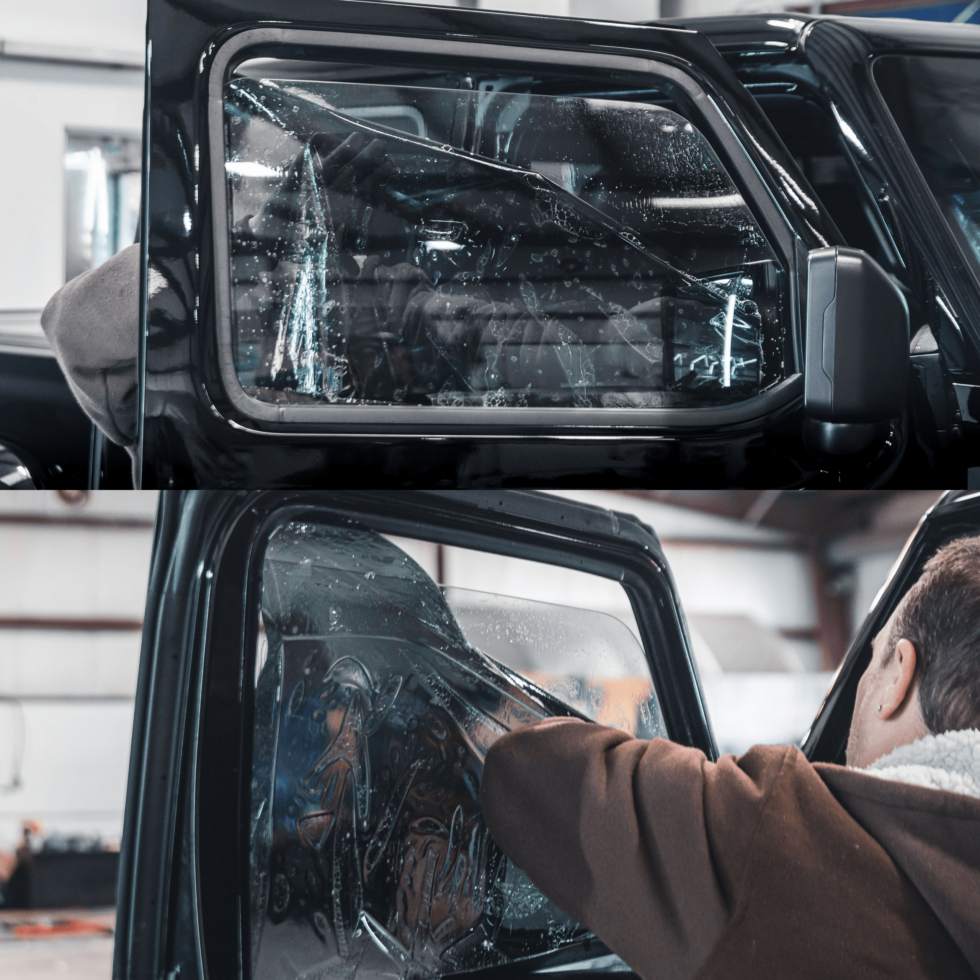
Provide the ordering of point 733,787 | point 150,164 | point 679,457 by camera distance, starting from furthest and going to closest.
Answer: point 679,457, point 150,164, point 733,787

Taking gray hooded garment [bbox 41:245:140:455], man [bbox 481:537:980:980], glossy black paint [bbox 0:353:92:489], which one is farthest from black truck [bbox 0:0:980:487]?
glossy black paint [bbox 0:353:92:489]

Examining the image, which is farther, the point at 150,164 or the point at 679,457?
the point at 679,457

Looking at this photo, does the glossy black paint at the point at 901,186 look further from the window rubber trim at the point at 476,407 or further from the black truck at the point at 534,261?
the window rubber trim at the point at 476,407

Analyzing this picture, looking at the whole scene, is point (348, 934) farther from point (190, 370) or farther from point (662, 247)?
point (662, 247)

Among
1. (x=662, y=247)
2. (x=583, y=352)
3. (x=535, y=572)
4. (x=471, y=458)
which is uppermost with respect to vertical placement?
(x=662, y=247)

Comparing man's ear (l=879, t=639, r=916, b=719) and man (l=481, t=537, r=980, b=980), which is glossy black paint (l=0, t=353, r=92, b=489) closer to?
man (l=481, t=537, r=980, b=980)

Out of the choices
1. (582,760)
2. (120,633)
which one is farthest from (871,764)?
(120,633)

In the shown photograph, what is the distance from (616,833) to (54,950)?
0.73 meters

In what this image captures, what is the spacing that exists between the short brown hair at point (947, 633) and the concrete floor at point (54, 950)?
114cm

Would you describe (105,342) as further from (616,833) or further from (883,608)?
(883,608)

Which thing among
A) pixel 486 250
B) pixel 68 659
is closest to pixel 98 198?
pixel 486 250

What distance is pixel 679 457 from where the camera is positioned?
1335 mm

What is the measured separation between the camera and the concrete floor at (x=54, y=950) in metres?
1.14

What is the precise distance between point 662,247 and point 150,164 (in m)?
0.74
